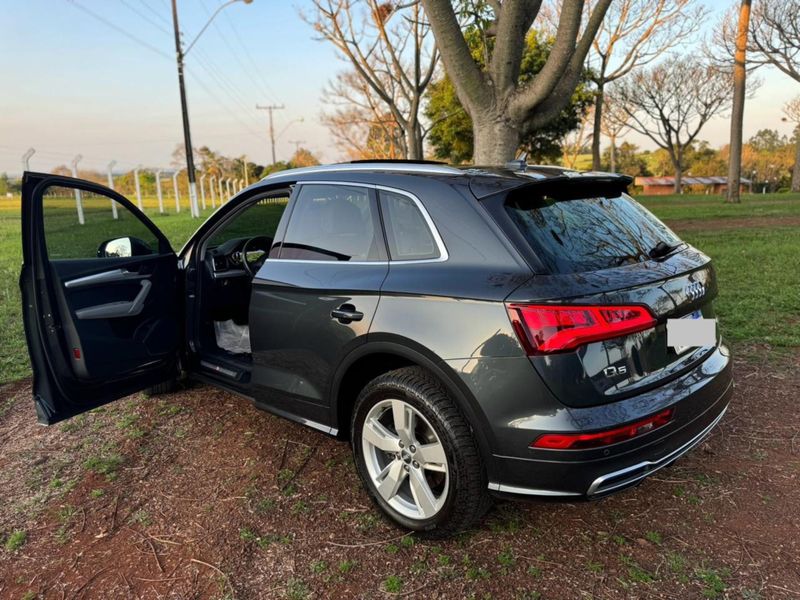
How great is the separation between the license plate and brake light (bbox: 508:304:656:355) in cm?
45

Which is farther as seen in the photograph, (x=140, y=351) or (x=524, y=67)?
(x=524, y=67)

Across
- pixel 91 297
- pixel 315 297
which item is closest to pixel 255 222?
pixel 91 297

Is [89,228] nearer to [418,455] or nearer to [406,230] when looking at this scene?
[406,230]

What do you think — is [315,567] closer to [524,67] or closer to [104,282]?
[104,282]

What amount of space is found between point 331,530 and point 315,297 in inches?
45.6

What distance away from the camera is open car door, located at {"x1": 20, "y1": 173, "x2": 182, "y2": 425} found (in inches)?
118

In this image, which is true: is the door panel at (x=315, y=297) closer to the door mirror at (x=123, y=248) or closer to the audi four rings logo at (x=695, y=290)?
the door mirror at (x=123, y=248)

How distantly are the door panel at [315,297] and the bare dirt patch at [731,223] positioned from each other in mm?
11440

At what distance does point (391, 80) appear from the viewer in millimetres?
20875

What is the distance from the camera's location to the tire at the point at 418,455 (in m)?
2.29

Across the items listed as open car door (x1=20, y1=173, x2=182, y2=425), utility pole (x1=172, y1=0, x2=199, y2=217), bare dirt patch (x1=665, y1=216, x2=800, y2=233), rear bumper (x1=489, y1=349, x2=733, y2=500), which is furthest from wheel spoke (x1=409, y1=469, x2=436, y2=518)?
utility pole (x1=172, y1=0, x2=199, y2=217)

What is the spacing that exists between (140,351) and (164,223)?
14696mm

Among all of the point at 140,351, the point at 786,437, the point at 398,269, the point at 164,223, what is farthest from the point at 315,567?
the point at 164,223

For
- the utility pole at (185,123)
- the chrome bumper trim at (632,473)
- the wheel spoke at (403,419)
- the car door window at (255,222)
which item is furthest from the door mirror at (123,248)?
the utility pole at (185,123)
